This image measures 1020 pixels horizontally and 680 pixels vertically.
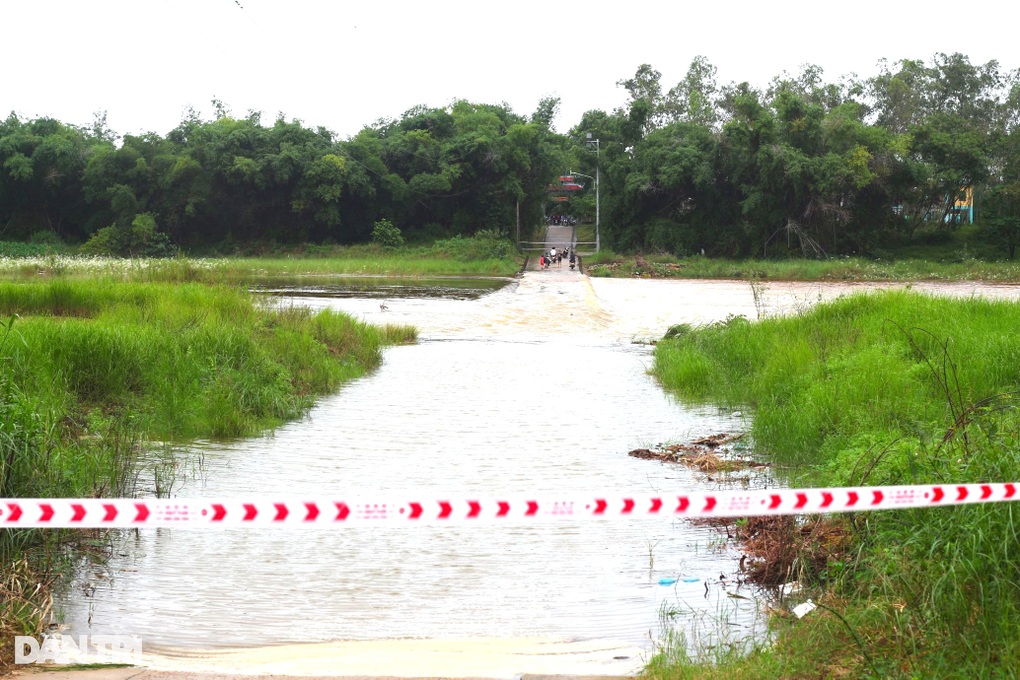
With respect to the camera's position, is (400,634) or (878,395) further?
(878,395)

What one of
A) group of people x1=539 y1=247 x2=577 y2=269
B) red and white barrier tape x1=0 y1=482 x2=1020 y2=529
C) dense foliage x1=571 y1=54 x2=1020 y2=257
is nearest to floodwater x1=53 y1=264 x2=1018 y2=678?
red and white barrier tape x1=0 y1=482 x2=1020 y2=529

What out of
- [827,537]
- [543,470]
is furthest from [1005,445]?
[543,470]

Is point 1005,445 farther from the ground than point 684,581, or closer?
farther from the ground

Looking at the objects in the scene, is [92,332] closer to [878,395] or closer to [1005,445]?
[878,395]

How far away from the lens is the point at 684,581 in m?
6.67

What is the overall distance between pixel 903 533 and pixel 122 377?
8.86m

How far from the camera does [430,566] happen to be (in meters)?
7.13

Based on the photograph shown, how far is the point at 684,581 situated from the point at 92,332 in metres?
7.66

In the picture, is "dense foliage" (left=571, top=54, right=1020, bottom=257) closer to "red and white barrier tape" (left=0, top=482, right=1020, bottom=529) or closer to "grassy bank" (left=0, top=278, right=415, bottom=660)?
"grassy bank" (left=0, top=278, right=415, bottom=660)

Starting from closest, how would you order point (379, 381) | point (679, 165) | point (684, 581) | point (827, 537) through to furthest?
point (827, 537)
point (684, 581)
point (379, 381)
point (679, 165)

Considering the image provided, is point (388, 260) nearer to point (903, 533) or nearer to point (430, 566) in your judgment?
point (430, 566)

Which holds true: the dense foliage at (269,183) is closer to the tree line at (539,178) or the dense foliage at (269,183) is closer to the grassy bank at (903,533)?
the tree line at (539,178)

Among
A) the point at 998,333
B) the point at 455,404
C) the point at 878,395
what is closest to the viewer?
the point at 878,395

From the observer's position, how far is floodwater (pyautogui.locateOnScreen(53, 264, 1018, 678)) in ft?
18.0
